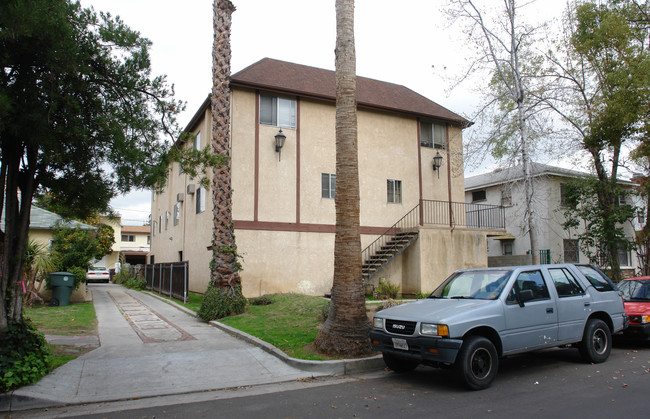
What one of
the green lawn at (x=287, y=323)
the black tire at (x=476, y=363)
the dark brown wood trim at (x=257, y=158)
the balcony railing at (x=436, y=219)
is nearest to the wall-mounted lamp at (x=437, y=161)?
the balcony railing at (x=436, y=219)

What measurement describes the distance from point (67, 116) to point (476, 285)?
670 centimetres

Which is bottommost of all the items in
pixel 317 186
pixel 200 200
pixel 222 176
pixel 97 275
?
pixel 97 275

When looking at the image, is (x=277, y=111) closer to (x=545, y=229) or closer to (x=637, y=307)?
(x=637, y=307)

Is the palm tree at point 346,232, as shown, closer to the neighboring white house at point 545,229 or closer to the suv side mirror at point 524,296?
the suv side mirror at point 524,296

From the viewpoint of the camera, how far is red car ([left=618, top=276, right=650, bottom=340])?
29.2 feet

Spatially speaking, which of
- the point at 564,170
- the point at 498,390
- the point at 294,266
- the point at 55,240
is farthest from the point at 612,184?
the point at 55,240

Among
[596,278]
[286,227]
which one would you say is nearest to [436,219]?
[286,227]

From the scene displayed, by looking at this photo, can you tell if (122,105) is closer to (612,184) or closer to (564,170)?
(612,184)

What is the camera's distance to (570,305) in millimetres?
7535

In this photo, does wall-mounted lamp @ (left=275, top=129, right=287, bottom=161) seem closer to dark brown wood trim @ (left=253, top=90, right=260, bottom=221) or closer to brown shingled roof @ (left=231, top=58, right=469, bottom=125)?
dark brown wood trim @ (left=253, top=90, right=260, bottom=221)

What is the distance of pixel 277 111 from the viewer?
675 inches

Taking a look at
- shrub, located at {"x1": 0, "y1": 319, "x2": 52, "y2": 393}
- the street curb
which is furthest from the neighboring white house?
shrub, located at {"x1": 0, "y1": 319, "x2": 52, "y2": 393}

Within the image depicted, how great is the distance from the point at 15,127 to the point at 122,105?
2.06 m

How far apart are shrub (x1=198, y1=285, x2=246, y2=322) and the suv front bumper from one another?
578cm
